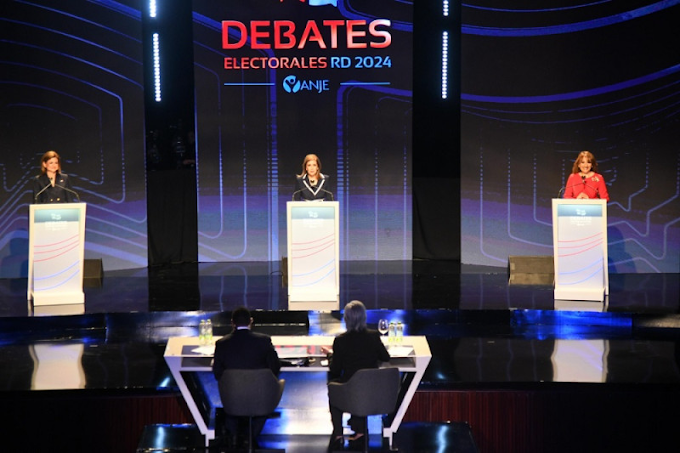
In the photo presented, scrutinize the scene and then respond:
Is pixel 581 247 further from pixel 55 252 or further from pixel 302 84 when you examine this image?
pixel 55 252

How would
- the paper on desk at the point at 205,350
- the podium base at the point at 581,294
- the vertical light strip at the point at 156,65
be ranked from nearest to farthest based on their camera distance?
the paper on desk at the point at 205,350, the podium base at the point at 581,294, the vertical light strip at the point at 156,65

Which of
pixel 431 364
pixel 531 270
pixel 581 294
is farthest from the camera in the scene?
pixel 531 270

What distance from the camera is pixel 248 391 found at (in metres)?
5.62

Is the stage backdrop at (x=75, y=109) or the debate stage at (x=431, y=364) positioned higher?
the stage backdrop at (x=75, y=109)

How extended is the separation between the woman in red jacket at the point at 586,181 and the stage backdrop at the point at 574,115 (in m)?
1.88

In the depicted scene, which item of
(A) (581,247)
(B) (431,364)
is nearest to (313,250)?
(B) (431,364)

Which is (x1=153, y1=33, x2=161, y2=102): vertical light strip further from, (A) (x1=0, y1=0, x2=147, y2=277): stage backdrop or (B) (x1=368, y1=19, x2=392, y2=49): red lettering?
(B) (x1=368, y1=19, x2=392, y2=49): red lettering

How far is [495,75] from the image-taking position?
11.0 metres

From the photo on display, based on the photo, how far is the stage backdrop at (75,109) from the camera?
34.7 ft

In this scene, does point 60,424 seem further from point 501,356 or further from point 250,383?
point 501,356

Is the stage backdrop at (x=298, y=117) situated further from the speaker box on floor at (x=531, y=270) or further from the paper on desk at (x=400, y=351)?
the paper on desk at (x=400, y=351)

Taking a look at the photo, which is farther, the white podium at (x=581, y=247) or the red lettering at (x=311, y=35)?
the red lettering at (x=311, y=35)

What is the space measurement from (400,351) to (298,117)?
19.5 feet

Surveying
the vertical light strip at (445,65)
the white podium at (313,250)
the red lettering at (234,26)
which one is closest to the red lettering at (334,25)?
the red lettering at (234,26)
